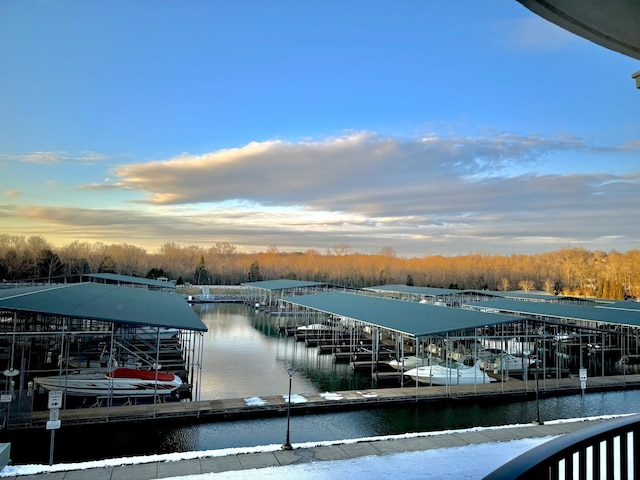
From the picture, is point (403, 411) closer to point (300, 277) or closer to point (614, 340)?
point (614, 340)

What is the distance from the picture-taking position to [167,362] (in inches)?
698

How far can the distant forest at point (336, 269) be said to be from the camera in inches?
2131

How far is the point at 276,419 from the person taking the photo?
10.9 meters

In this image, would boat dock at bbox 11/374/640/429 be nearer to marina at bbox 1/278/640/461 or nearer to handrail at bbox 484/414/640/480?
marina at bbox 1/278/640/461

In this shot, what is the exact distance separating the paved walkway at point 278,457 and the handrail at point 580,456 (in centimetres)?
632

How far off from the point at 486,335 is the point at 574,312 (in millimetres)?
6206

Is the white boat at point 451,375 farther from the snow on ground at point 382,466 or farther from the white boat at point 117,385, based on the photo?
the white boat at point 117,385

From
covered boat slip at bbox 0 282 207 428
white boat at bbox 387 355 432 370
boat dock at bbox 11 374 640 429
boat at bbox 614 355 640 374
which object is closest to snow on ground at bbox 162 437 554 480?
boat dock at bbox 11 374 640 429

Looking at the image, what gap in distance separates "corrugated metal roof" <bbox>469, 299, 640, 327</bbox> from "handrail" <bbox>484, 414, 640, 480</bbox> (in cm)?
1843

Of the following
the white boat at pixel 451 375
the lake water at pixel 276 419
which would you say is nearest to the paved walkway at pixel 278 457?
the lake water at pixel 276 419

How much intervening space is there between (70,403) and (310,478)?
344 inches

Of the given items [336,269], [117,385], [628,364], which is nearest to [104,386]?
[117,385]

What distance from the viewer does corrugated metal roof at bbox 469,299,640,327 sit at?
18.3 meters

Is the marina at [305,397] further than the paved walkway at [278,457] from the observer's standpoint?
Yes
